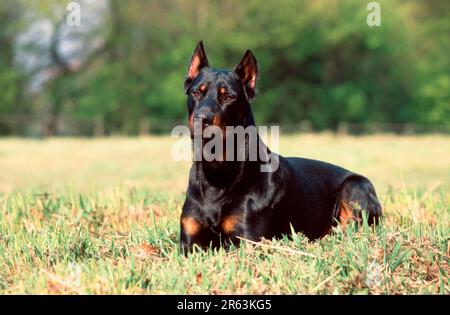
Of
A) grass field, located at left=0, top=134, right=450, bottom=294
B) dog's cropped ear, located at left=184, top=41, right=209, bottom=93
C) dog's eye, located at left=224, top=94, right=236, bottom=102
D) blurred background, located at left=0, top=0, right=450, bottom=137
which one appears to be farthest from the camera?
blurred background, located at left=0, top=0, right=450, bottom=137

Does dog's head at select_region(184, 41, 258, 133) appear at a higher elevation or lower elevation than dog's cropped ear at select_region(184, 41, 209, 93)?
lower

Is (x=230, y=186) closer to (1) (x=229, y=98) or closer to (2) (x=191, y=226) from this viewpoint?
(2) (x=191, y=226)

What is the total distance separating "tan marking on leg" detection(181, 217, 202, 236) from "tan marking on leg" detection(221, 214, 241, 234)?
0.20 metres

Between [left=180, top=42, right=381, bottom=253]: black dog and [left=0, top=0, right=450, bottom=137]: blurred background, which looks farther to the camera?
[left=0, top=0, right=450, bottom=137]: blurred background

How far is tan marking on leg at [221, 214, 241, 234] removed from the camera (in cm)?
531

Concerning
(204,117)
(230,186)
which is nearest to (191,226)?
(230,186)

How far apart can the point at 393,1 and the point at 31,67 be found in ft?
104

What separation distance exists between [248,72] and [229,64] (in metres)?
47.6

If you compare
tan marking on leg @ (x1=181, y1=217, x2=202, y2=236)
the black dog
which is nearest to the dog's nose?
the black dog

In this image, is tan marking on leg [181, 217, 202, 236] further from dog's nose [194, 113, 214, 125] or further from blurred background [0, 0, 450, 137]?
blurred background [0, 0, 450, 137]

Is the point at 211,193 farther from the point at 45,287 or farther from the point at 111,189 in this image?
the point at 111,189

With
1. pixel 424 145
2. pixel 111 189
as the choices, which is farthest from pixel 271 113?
pixel 111 189

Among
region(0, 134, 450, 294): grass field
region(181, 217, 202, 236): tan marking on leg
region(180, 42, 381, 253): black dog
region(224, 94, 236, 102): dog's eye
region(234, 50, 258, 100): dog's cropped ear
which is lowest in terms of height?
region(0, 134, 450, 294): grass field

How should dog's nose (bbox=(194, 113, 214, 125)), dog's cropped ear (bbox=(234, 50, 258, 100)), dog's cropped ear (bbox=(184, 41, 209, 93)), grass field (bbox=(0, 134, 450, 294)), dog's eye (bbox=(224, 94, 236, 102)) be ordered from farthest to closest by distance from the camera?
dog's cropped ear (bbox=(184, 41, 209, 93))
dog's cropped ear (bbox=(234, 50, 258, 100))
dog's eye (bbox=(224, 94, 236, 102))
dog's nose (bbox=(194, 113, 214, 125))
grass field (bbox=(0, 134, 450, 294))
